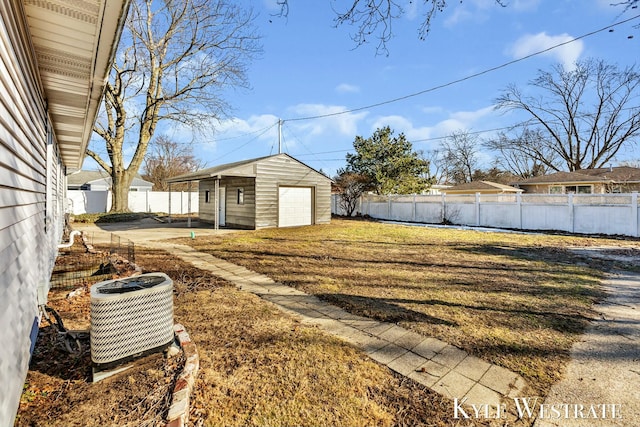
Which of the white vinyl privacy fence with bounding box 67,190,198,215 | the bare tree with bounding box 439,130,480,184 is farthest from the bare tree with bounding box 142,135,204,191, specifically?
the bare tree with bounding box 439,130,480,184

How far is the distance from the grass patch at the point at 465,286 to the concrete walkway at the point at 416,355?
0.16m

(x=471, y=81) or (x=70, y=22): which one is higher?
(x=471, y=81)

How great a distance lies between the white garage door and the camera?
533 inches

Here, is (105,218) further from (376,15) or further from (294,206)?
(376,15)

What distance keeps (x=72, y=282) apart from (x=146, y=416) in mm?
4438

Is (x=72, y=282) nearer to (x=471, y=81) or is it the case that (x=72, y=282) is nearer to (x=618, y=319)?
(x=618, y=319)

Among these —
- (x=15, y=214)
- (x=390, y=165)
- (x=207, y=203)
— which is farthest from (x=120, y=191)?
(x=15, y=214)

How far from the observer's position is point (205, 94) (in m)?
16.8

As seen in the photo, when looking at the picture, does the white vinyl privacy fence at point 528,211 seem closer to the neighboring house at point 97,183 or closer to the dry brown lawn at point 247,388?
the dry brown lawn at point 247,388

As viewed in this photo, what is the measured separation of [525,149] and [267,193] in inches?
1073

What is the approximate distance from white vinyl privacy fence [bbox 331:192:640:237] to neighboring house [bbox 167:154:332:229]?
537 cm

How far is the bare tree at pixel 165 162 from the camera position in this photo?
3216 centimetres

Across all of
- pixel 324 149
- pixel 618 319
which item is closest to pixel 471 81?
pixel 618 319

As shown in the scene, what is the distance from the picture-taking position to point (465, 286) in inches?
185
